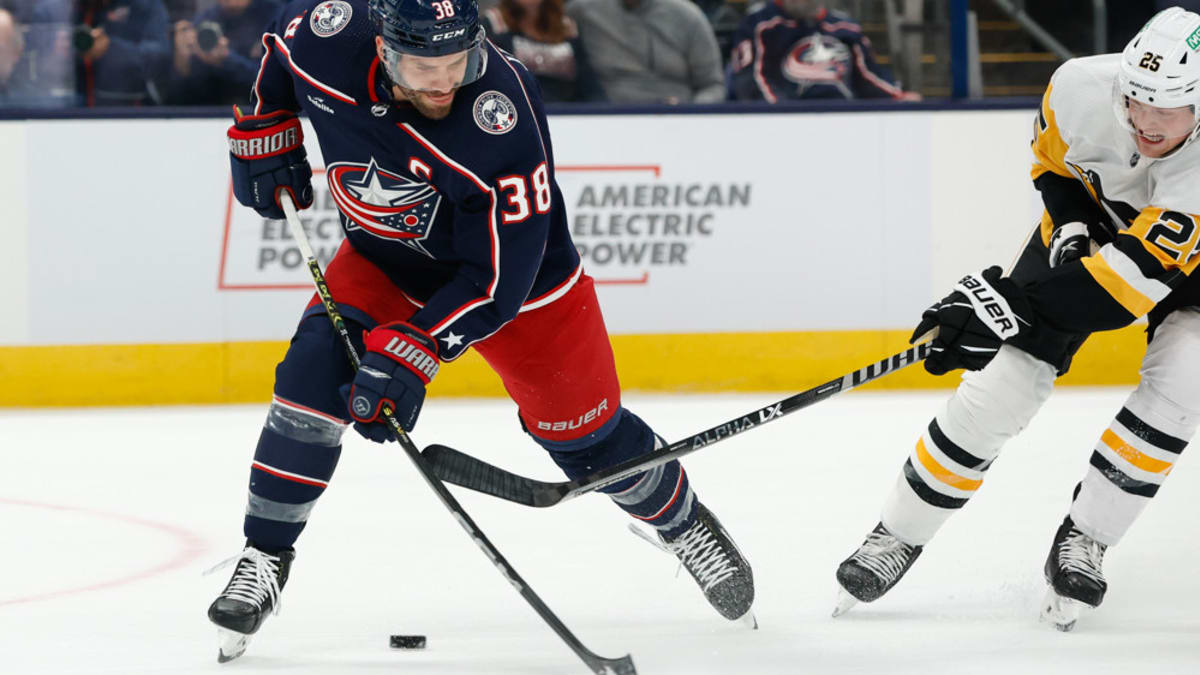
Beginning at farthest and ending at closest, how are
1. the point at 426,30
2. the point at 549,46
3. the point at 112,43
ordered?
the point at 549,46 → the point at 112,43 → the point at 426,30

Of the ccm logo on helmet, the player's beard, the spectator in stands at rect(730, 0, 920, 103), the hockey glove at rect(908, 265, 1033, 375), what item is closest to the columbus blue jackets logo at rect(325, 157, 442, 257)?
the player's beard

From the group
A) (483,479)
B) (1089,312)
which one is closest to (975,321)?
(1089,312)

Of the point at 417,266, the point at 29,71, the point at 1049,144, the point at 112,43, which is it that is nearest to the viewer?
the point at 417,266

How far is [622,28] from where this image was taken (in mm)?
5188

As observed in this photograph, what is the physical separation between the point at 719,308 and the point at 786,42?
89 centimetres

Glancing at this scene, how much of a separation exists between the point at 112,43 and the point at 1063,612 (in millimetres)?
3617

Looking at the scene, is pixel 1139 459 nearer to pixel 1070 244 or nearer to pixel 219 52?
pixel 1070 244

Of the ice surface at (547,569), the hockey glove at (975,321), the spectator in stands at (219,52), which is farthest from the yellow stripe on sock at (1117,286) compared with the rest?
the spectator in stands at (219,52)

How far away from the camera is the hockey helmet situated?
2176 mm

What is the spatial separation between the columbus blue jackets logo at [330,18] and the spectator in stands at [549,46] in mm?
2601

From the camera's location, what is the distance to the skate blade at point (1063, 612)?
2.54m

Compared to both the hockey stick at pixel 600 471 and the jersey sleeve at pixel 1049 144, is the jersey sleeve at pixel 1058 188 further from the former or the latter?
the hockey stick at pixel 600 471

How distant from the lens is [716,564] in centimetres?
262

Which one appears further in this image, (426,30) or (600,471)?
(600,471)
